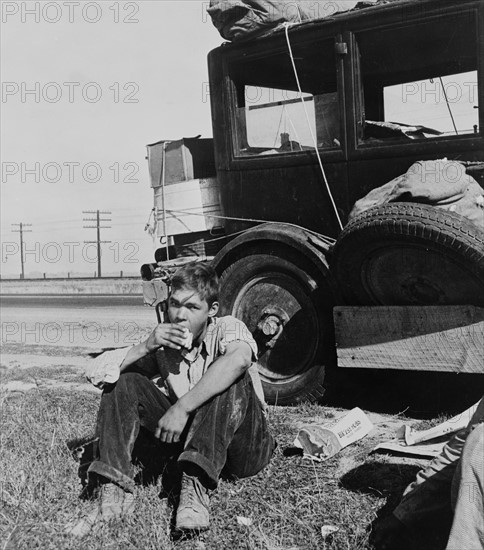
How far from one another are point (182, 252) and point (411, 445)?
273 cm

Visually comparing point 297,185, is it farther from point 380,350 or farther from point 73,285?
point 73,285

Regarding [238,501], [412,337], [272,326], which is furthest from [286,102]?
[238,501]

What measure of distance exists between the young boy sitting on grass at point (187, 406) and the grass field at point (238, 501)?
11 centimetres

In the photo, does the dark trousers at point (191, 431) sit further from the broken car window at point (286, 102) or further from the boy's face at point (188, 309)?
the broken car window at point (286, 102)

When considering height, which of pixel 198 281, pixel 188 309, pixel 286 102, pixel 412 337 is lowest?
pixel 412 337

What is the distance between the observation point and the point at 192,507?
319 centimetres

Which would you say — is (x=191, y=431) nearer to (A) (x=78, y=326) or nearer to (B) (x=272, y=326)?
(B) (x=272, y=326)

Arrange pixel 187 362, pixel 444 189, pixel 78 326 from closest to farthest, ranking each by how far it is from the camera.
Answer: pixel 187 362 → pixel 444 189 → pixel 78 326

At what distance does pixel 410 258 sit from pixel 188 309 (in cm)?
156

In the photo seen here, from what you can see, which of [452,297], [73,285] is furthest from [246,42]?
[73,285]

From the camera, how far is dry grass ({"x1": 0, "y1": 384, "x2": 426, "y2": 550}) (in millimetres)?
3090

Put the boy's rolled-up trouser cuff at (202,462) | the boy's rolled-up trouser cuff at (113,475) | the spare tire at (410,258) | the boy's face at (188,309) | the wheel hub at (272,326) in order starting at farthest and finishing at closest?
the wheel hub at (272,326) → the spare tire at (410,258) → the boy's face at (188,309) → the boy's rolled-up trouser cuff at (113,475) → the boy's rolled-up trouser cuff at (202,462)

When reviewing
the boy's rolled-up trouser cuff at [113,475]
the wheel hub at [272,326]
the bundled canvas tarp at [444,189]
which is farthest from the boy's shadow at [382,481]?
the wheel hub at [272,326]

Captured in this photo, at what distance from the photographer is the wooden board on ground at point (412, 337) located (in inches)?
176
